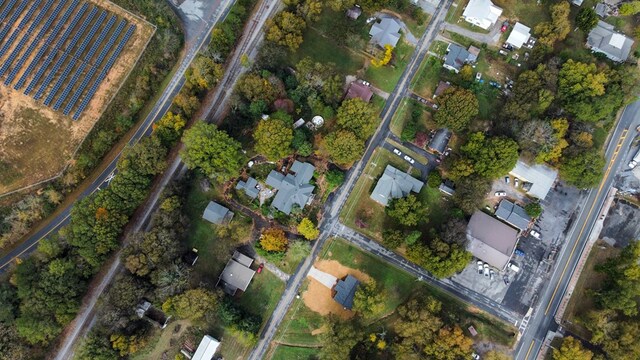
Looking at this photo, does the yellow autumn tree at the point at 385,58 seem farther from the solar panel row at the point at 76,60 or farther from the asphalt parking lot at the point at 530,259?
the solar panel row at the point at 76,60

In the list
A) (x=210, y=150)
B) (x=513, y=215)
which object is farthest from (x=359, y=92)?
(x=513, y=215)

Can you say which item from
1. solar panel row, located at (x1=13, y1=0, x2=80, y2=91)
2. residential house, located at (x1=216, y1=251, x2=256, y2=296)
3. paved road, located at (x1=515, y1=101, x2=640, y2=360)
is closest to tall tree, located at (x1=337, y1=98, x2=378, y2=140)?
residential house, located at (x1=216, y1=251, x2=256, y2=296)

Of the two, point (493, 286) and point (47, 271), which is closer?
point (47, 271)

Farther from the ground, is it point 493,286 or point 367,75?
point 367,75

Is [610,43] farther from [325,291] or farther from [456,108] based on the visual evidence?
[325,291]

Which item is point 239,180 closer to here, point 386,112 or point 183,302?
point 183,302

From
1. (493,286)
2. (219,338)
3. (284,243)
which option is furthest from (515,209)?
(219,338)

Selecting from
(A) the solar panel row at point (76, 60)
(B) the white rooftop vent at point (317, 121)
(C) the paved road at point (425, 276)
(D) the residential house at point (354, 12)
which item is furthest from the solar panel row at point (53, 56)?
(C) the paved road at point (425, 276)
